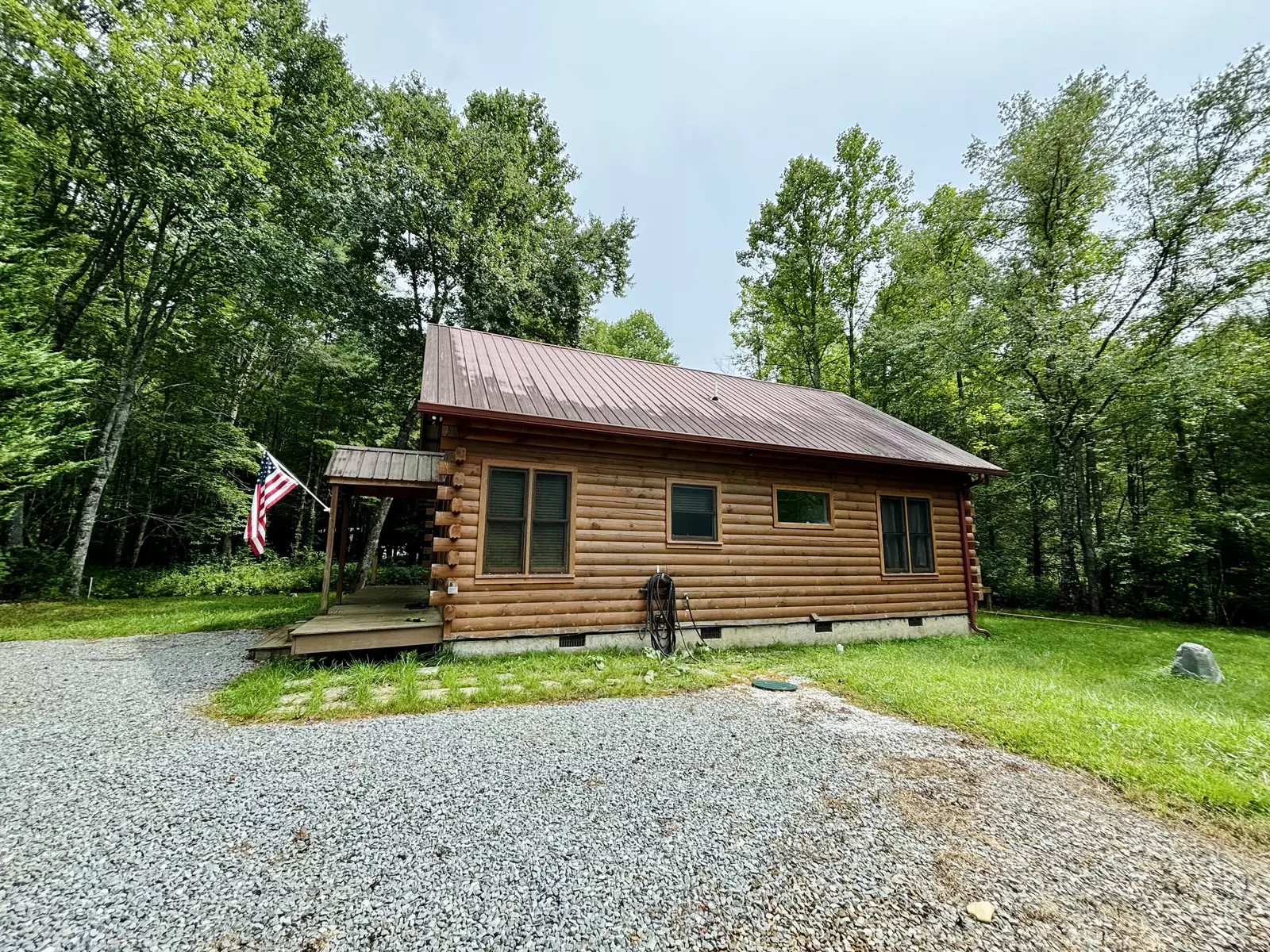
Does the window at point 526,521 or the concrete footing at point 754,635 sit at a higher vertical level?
the window at point 526,521

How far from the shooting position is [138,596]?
471 inches

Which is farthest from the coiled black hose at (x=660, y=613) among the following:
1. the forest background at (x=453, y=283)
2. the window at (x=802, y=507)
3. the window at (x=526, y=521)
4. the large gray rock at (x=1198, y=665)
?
the forest background at (x=453, y=283)

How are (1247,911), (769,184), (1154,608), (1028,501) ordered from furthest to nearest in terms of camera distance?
(769,184) < (1028,501) < (1154,608) < (1247,911)

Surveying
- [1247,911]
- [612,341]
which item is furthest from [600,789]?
[612,341]

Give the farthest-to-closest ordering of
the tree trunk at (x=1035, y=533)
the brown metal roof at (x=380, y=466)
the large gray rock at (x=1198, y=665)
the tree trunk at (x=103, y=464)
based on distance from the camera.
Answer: the tree trunk at (x=1035, y=533)
the tree trunk at (x=103, y=464)
the brown metal roof at (x=380, y=466)
the large gray rock at (x=1198, y=665)

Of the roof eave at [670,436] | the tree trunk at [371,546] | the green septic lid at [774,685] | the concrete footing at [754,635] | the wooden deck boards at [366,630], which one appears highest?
the roof eave at [670,436]

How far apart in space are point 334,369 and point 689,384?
13412 mm

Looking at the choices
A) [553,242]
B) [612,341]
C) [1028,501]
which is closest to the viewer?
[1028,501]

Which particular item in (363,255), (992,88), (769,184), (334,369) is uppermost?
(769,184)

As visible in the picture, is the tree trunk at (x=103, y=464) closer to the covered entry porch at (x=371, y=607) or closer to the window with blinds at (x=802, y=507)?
the covered entry porch at (x=371, y=607)

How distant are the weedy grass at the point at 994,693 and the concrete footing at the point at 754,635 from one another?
183mm

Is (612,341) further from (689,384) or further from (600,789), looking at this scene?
(600,789)

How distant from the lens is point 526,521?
6.50 metres

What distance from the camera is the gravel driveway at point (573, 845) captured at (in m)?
1.89
